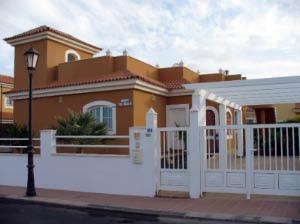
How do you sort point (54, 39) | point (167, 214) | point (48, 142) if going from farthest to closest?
point (54, 39), point (48, 142), point (167, 214)

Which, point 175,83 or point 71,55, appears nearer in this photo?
point 175,83

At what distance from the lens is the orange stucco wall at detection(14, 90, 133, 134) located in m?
16.8

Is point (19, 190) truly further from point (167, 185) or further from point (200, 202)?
point (200, 202)

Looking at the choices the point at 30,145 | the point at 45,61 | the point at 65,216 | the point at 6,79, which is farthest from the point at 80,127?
the point at 6,79

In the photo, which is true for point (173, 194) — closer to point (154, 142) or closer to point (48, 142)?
point (154, 142)

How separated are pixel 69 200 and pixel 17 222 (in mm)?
2521

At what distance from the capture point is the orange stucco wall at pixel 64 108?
16.8 metres

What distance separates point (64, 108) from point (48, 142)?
582 centimetres

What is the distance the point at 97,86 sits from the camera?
17.2m

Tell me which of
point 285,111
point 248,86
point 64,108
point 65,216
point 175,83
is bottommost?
point 65,216

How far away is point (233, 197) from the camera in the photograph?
1045cm

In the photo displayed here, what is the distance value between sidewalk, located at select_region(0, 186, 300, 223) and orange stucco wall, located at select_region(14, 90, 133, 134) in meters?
5.64

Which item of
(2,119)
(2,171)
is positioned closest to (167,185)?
(2,171)

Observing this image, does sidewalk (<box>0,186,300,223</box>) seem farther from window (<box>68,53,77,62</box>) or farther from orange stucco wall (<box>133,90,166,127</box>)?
window (<box>68,53,77,62</box>)
